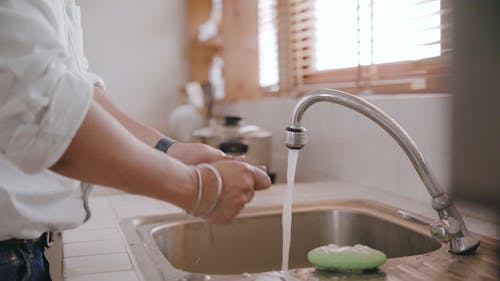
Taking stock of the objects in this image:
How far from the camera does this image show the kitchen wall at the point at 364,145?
4.11 ft

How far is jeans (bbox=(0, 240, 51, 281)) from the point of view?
66 centimetres

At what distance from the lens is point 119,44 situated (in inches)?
116

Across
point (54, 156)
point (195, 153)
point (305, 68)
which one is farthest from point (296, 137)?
point (305, 68)

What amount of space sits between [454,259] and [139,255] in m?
0.54

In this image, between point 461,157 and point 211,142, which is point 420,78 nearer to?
point 211,142

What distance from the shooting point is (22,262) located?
688 millimetres

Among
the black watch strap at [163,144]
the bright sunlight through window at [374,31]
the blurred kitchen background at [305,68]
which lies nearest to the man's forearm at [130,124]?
the black watch strap at [163,144]

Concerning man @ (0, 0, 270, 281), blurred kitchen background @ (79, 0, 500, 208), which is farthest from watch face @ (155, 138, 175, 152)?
blurred kitchen background @ (79, 0, 500, 208)

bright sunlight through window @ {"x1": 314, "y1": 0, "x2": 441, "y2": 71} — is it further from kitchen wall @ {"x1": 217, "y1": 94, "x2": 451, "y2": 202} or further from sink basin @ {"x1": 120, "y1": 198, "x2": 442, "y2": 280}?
sink basin @ {"x1": 120, "y1": 198, "x2": 442, "y2": 280}

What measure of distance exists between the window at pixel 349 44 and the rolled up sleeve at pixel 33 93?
71 centimetres

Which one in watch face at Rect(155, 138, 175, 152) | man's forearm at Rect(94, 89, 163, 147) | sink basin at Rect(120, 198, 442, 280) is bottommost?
sink basin at Rect(120, 198, 442, 280)

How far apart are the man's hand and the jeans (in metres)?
0.27

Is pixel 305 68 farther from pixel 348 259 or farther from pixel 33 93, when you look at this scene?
pixel 33 93

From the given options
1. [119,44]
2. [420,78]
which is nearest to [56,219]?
[420,78]
